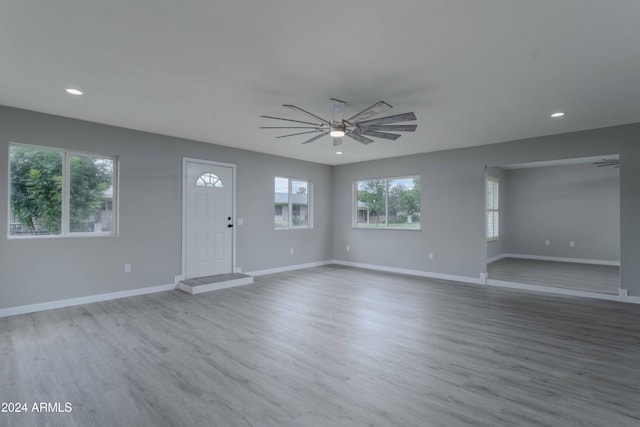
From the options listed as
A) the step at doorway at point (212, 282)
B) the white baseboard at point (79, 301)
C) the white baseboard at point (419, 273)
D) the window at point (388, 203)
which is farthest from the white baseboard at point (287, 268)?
the white baseboard at point (79, 301)

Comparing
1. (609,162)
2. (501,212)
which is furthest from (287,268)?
(609,162)

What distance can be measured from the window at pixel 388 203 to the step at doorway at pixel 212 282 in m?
3.31

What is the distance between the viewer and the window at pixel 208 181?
19.1 feet

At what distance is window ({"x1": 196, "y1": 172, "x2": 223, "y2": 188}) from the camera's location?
5836mm

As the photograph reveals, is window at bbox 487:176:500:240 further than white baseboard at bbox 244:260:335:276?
Yes

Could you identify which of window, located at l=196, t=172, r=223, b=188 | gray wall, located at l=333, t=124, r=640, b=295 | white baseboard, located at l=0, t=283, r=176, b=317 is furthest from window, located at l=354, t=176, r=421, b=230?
white baseboard, located at l=0, t=283, r=176, b=317

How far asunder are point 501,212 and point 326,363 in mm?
7722

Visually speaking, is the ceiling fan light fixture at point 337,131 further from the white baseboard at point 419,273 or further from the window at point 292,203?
the white baseboard at point 419,273

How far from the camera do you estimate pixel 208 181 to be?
5953 mm

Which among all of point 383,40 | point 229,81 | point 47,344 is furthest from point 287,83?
point 47,344

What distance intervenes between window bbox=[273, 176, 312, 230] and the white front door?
1.26m

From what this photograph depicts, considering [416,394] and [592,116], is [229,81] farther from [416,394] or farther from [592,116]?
[592,116]

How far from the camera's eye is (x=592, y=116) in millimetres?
4289

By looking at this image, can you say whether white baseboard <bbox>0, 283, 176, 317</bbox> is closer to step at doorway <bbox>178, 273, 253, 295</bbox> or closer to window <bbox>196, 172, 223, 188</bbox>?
step at doorway <bbox>178, 273, 253, 295</bbox>
